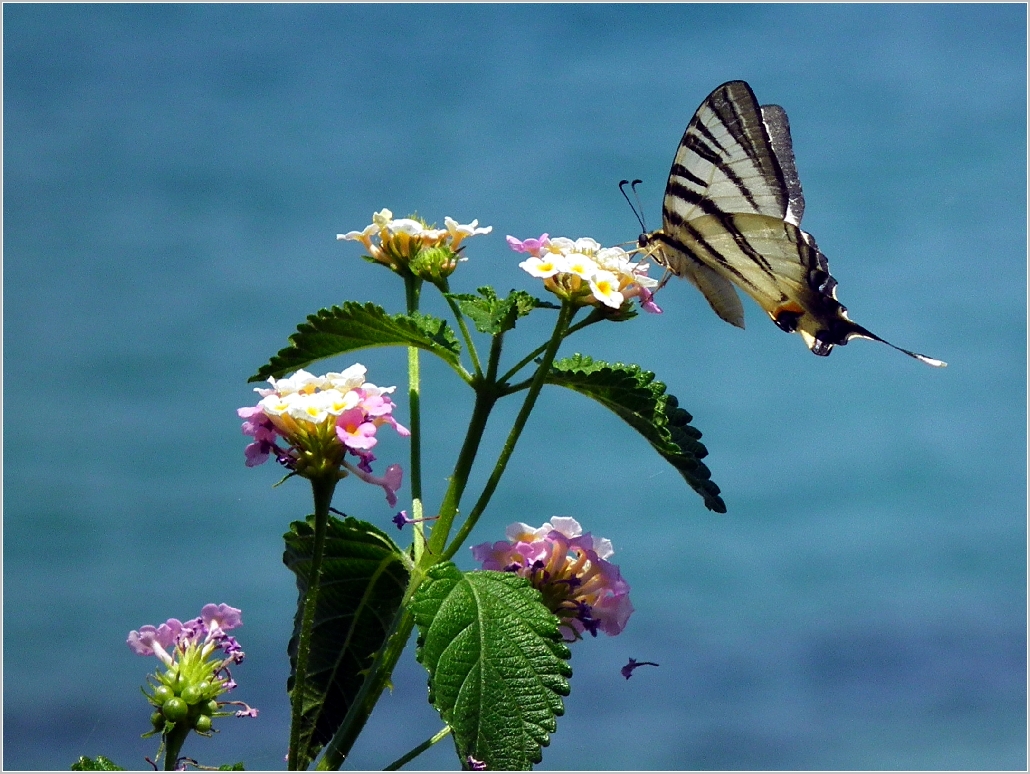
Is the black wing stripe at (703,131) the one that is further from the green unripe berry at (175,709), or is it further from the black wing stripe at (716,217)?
the green unripe berry at (175,709)

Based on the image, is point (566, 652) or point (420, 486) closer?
point (566, 652)

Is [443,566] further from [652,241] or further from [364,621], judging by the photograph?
[652,241]

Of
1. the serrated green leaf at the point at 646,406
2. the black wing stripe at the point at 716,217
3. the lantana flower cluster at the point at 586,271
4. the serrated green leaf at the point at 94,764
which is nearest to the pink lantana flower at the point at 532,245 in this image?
the lantana flower cluster at the point at 586,271

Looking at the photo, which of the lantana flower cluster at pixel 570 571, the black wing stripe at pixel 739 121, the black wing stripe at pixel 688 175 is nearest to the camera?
the lantana flower cluster at pixel 570 571

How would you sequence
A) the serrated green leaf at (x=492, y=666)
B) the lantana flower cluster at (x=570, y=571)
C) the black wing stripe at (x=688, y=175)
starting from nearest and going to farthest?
the serrated green leaf at (x=492, y=666)
the lantana flower cluster at (x=570, y=571)
the black wing stripe at (x=688, y=175)

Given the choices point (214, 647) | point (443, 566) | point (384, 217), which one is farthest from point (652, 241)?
point (214, 647)

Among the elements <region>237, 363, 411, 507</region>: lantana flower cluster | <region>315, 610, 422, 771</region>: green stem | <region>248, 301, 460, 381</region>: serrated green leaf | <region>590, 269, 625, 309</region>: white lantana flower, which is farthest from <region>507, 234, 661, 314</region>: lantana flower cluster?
<region>315, 610, 422, 771</region>: green stem

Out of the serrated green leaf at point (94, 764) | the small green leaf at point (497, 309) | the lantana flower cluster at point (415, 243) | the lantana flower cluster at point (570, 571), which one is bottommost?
the serrated green leaf at point (94, 764)

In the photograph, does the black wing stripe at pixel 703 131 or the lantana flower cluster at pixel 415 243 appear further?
the black wing stripe at pixel 703 131
